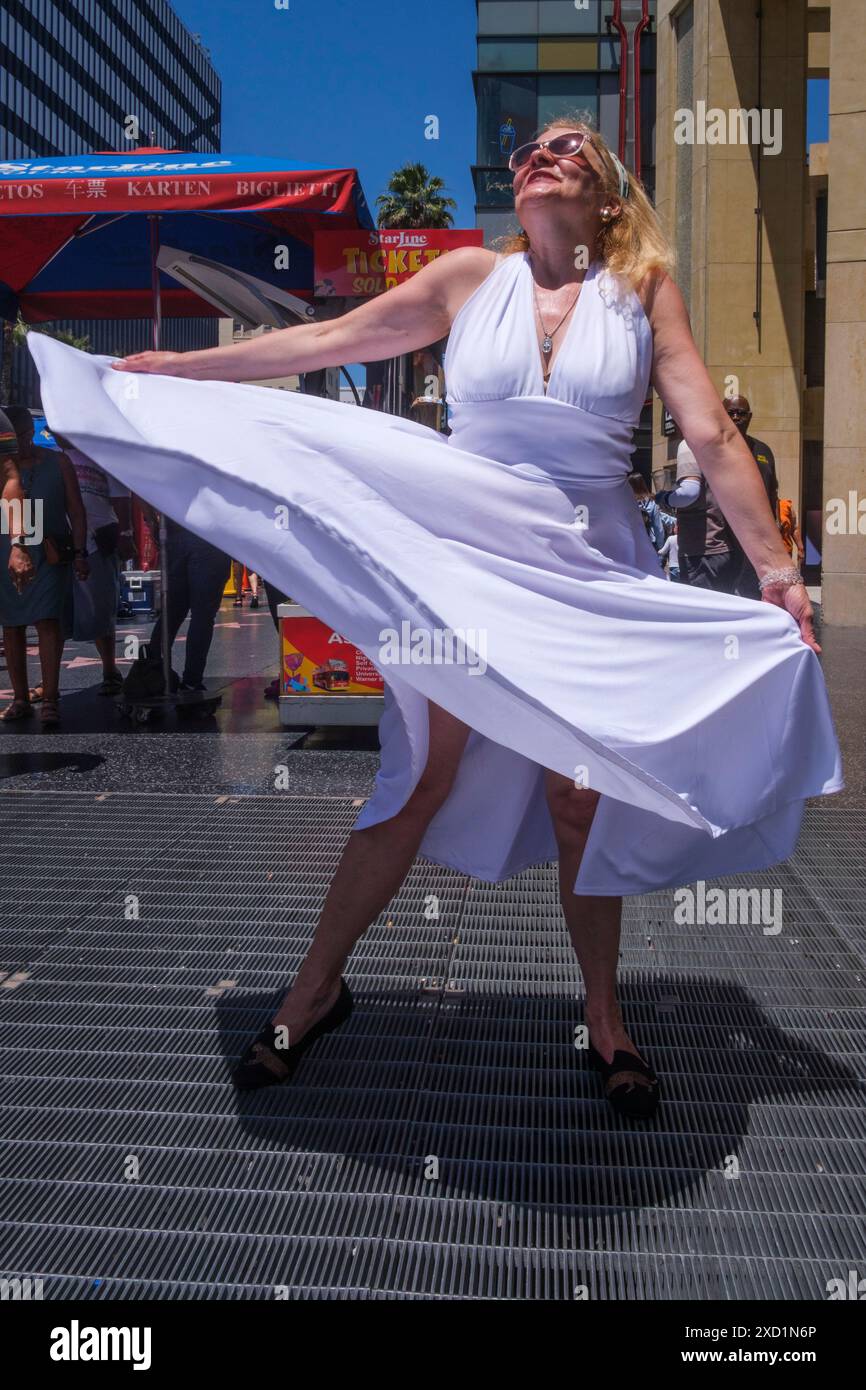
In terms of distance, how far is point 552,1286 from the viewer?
6.99 ft

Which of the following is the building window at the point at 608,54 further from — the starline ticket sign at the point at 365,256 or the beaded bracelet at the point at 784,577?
the beaded bracelet at the point at 784,577

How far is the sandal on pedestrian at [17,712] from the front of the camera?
7910 mm

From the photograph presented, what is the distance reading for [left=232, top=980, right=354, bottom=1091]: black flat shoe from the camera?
286 cm

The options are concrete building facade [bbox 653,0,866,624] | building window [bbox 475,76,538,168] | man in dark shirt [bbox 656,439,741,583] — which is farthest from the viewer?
building window [bbox 475,76,538,168]

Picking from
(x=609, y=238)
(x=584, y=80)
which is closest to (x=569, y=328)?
(x=609, y=238)

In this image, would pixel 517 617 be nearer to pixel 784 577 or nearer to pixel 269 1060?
pixel 784 577

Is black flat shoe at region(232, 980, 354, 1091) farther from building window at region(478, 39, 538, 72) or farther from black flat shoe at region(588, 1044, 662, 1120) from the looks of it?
building window at region(478, 39, 538, 72)

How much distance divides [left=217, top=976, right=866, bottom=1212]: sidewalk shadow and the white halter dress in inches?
20.2

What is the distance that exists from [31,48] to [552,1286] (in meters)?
84.6

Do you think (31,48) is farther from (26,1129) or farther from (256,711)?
(26,1129)

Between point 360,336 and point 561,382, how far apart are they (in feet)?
1.75

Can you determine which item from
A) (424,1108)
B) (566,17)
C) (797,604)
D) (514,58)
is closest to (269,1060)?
(424,1108)

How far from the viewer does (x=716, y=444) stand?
273cm

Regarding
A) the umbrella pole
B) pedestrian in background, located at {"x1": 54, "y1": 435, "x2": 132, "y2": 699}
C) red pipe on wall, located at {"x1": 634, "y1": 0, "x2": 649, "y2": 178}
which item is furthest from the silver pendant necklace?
red pipe on wall, located at {"x1": 634, "y1": 0, "x2": 649, "y2": 178}
